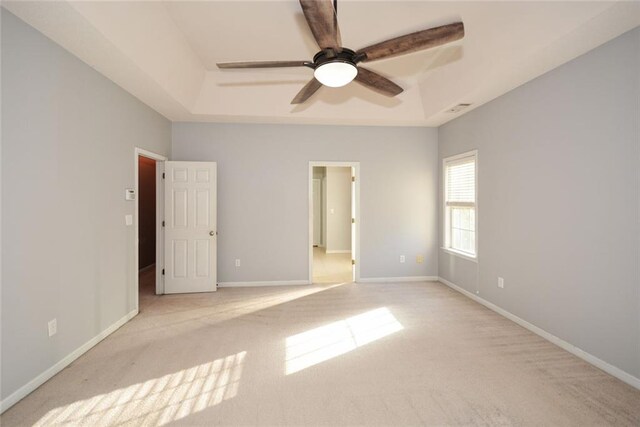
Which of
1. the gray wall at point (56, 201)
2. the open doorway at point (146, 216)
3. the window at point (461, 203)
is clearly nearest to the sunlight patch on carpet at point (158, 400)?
the gray wall at point (56, 201)

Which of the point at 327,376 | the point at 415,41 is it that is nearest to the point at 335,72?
the point at 415,41

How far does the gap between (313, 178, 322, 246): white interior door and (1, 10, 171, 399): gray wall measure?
6.12 m

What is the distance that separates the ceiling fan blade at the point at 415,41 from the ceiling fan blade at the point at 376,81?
0.21 meters

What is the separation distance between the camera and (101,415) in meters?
1.93

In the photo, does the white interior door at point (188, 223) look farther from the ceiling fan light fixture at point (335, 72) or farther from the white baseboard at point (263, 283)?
the ceiling fan light fixture at point (335, 72)

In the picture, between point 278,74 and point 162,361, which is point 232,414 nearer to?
point 162,361

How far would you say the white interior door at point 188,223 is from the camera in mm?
4477

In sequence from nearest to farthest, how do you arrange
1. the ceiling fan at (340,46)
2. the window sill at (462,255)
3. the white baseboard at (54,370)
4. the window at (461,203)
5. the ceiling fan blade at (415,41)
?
1. the ceiling fan at (340,46)
2. the ceiling fan blade at (415,41)
3. the white baseboard at (54,370)
4. the window sill at (462,255)
5. the window at (461,203)

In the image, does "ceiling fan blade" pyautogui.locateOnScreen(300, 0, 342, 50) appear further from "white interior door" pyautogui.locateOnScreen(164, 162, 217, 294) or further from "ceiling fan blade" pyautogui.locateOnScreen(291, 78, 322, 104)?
"white interior door" pyautogui.locateOnScreen(164, 162, 217, 294)

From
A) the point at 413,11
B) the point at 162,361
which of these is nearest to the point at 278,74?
the point at 413,11

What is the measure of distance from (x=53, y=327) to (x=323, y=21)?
2887 mm

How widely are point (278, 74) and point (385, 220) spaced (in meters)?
2.76

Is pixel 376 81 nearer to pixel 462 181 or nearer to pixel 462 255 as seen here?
pixel 462 181

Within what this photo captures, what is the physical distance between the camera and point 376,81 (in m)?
2.47
